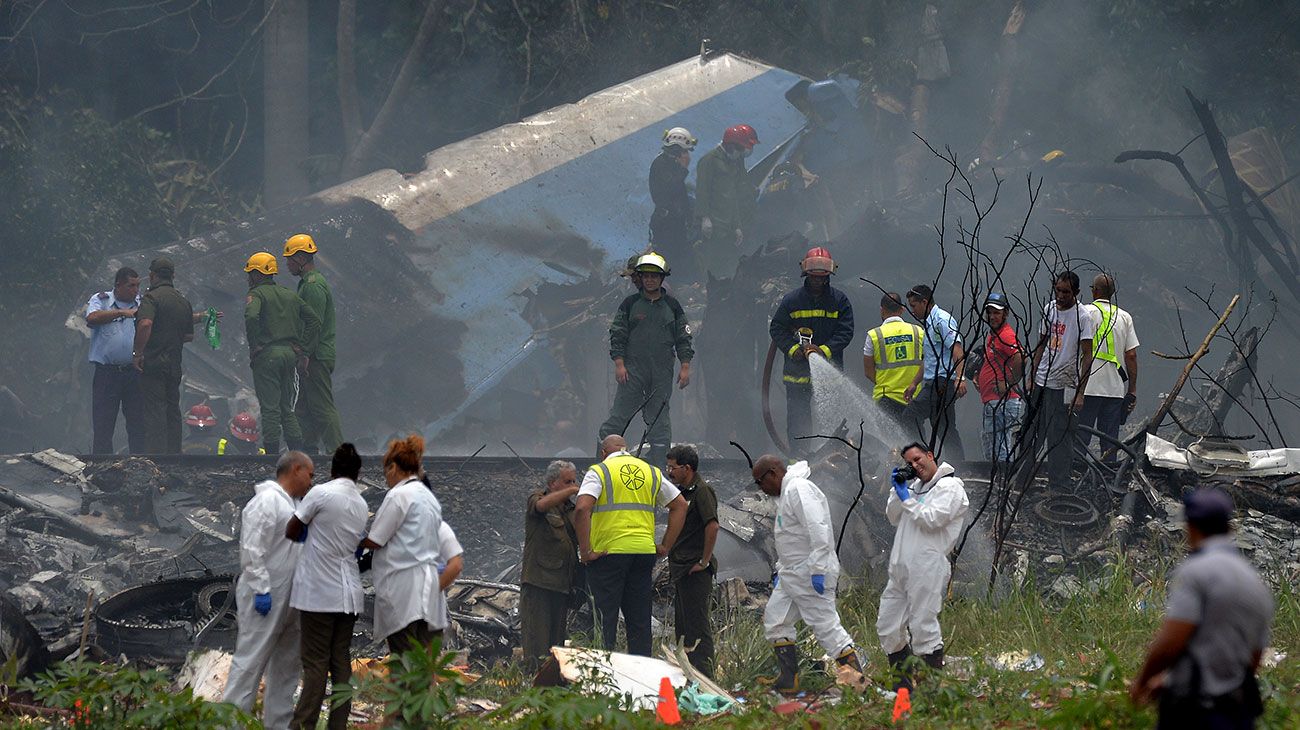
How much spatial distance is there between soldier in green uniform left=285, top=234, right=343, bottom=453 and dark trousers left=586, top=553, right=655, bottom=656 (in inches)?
166

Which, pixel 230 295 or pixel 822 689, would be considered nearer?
pixel 822 689

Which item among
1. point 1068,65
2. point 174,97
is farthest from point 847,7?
point 174,97

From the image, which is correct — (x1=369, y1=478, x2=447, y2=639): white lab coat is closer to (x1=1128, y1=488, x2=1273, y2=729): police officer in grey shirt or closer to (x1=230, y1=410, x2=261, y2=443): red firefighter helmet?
(x1=1128, y1=488, x2=1273, y2=729): police officer in grey shirt

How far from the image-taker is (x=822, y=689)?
7.07 meters

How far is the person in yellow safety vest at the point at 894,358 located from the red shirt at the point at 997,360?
542 millimetres

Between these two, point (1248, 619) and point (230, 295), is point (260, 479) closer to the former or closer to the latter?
point (230, 295)

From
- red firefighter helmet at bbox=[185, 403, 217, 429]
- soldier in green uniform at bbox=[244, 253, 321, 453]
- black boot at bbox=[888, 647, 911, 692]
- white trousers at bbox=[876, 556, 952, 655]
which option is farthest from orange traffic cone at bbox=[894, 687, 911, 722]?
red firefighter helmet at bbox=[185, 403, 217, 429]

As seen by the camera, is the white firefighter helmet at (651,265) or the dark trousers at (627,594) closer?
the dark trousers at (627,594)

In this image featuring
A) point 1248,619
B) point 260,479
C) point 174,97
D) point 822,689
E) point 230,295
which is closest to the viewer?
point 1248,619

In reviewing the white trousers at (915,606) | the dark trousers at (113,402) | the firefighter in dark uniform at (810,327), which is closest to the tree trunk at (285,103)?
the dark trousers at (113,402)

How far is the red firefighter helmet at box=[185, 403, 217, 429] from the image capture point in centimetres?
1357

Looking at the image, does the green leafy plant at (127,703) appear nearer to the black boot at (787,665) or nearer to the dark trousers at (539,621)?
the dark trousers at (539,621)

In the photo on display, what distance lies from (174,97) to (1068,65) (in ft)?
42.7

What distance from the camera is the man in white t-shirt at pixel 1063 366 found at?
362 inches
